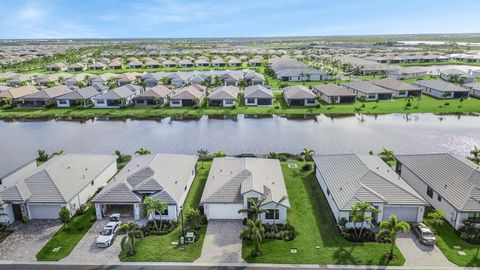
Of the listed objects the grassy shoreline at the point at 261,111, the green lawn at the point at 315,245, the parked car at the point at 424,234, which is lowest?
the green lawn at the point at 315,245

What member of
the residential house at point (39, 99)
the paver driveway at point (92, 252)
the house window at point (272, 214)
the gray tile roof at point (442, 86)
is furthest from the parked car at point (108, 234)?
the gray tile roof at point (442, 86)

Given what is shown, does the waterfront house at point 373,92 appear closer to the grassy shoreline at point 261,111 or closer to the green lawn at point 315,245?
the grassy shoreline at point 261,111

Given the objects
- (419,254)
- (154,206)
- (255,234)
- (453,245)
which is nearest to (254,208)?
(255,234)

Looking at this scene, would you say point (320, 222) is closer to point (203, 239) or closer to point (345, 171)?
point (345, 171)

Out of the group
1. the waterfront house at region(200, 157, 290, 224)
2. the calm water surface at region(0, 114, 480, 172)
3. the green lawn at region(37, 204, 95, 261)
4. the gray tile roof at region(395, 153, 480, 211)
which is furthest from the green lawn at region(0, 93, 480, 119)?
the green lawn at region(37, 204, 95, 261)

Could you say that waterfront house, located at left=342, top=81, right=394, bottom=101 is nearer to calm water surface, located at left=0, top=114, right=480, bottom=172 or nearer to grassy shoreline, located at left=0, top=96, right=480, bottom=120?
grassy shoreline, located at left=0, top=96, right=480, bottom=120

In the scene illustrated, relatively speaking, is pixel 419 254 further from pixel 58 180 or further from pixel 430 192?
pixel 58 180
